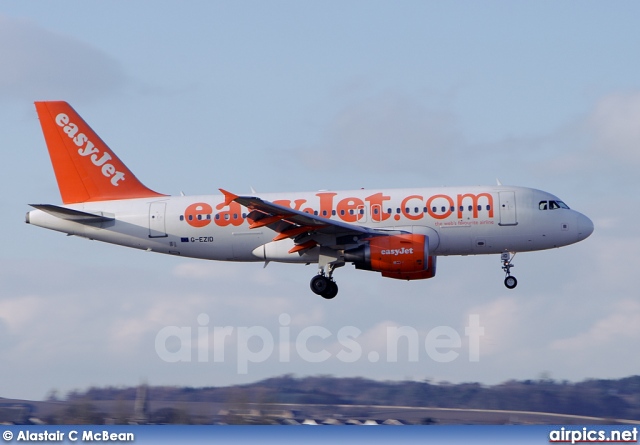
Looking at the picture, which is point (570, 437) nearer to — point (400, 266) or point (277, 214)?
point (400, 266)

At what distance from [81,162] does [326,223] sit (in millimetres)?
13220

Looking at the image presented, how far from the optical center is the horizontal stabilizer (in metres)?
69.0

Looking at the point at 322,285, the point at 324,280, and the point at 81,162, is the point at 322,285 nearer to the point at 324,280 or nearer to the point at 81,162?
the point at 324,280

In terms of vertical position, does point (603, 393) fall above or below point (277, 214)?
below

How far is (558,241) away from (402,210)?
22.5 feet

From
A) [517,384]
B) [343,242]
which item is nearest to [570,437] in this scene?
[517,384]

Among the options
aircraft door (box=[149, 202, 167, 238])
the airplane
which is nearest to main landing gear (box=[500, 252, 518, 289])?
the airplane

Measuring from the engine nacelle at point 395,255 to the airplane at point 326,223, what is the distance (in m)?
0.04

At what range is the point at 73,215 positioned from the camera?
6969 cm

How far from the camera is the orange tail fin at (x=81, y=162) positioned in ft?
235

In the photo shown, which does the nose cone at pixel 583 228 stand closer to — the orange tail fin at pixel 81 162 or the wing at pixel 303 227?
the wing at pixel 303 227

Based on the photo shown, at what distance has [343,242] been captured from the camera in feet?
220

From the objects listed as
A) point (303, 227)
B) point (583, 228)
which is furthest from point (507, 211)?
point (303, 227)

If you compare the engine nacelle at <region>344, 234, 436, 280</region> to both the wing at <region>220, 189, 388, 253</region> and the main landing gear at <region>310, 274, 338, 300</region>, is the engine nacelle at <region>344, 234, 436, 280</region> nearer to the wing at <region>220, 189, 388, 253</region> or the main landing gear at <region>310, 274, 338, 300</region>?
the wing at <region>220, 189, 388, 253</region>
